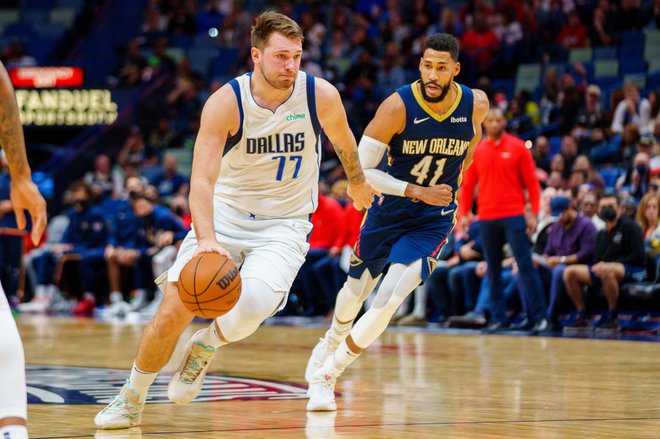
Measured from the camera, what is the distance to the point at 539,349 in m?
8.92

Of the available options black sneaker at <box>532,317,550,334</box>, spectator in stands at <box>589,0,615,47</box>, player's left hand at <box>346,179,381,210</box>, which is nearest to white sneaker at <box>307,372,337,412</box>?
player's left hand at <box>346,179,381,210</box>

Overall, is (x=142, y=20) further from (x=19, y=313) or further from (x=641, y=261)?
(x=641, y=261)

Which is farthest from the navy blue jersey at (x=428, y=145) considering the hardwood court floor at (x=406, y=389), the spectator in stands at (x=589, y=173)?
the spectator in stands at (x=589, y=173)

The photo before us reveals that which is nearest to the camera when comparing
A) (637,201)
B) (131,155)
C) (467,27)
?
(637,201)

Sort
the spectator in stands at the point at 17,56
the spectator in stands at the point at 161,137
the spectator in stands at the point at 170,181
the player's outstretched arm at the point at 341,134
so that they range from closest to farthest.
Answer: the player's outstretched arm at the point at 341,134 < the spectator in stands at the point at 170,181 < the spectator in stands at the point at 161,137 < the spectator in stands at the point at 17,56

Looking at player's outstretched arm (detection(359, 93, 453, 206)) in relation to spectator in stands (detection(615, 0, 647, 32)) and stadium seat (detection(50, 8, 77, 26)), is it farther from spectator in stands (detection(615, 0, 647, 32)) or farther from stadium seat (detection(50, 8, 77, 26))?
stadium seat (detection(50, 8, 77, 26))

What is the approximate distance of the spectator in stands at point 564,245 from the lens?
10.9 meters

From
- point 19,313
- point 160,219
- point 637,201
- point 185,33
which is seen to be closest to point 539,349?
point 637,201

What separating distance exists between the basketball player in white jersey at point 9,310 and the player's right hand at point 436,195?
3.00 m

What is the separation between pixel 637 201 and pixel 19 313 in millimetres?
8473

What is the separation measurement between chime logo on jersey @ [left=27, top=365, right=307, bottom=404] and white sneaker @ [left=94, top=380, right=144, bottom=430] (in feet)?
3.10

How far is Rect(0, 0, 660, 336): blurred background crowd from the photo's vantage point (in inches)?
477

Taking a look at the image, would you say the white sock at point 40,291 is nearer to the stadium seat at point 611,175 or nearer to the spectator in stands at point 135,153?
the spectator in stands at point 135,153

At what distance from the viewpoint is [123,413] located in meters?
4.80
